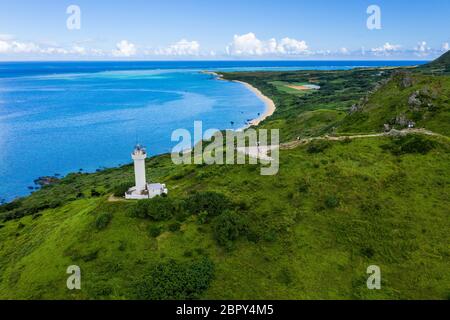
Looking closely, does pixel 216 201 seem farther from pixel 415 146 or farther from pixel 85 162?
pixel 85 162

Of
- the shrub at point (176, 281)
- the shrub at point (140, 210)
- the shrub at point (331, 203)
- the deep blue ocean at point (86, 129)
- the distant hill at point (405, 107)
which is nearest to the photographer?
the shrub at point (176, 281)

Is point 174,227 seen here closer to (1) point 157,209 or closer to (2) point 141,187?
(1) point 157,209

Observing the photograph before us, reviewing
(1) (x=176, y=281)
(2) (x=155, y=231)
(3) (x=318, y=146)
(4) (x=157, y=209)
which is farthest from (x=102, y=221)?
(3) (x=318, y=146)

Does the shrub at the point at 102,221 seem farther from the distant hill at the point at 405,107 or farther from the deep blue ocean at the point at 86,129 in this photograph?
the deep blue ocean at the point at 86,129

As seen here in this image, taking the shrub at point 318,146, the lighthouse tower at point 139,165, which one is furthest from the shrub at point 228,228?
the shrub at point 318,146
